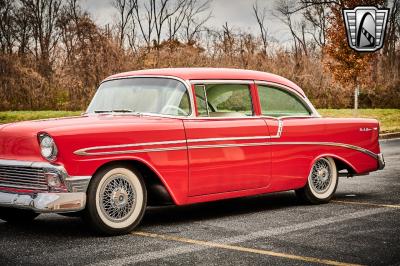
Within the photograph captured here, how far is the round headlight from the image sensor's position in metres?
5.73

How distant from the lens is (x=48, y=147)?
18.9ft

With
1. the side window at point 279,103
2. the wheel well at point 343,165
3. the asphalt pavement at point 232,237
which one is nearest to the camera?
the asphalt pavement at point 232,237

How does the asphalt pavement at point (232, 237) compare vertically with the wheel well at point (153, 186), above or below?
below

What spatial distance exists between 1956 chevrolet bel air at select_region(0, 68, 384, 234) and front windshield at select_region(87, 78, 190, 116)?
12 mm

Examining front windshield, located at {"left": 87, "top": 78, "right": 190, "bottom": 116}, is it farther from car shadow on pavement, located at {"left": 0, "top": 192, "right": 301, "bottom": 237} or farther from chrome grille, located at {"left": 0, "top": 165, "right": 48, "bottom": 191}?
chrome grille, located at {"left": 0, "top": 165, "right": 48, "bottom": 191}

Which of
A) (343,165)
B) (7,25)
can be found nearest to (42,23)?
(7,25)

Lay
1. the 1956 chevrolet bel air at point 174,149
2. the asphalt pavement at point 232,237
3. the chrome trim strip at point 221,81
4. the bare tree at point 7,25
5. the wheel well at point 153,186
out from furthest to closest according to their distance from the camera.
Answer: the bare tree at point 7,25 < the chrome trim strip at point 221,81 < the wheel well at point 153,186 < the 1956 chevrolet bel air at point 174,149 < the asphalt pavement at point 232,237

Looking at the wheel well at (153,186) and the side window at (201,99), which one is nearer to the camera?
the wheel well at (153,186)

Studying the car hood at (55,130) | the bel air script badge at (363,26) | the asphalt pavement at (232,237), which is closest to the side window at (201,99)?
the car hood at (55,130)

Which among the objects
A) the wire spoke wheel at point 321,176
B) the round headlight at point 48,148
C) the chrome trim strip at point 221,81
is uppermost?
the chrome trim strip at point 221,81

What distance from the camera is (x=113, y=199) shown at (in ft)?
19.9

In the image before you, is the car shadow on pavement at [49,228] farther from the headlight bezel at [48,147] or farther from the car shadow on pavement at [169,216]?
the headlight bezel at [48,147]

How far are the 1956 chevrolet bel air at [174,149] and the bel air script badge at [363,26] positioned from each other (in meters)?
17.8

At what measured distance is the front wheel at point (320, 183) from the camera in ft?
26.0
